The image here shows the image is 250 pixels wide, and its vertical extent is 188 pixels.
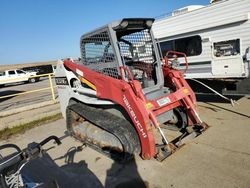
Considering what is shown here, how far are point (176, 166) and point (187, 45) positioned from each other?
5.32 m

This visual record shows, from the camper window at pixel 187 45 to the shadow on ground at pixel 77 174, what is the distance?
16.5ft

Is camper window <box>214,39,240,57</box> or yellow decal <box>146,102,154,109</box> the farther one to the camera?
camper window <box>214,39,240,57</box>

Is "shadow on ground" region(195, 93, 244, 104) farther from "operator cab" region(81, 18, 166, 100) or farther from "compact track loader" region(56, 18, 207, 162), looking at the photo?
"operator cab" region(81, 18, 166, 100)

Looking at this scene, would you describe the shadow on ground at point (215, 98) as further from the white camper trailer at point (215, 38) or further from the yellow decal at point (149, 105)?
the yellow decal at point (149, 105)

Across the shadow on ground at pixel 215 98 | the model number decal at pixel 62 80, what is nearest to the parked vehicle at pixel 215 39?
the shadow on ground at pixel 215 98

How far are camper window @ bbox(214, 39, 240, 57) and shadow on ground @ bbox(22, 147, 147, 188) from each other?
472 centimetres

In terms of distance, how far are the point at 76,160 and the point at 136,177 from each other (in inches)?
54.4

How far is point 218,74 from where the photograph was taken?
7531mm

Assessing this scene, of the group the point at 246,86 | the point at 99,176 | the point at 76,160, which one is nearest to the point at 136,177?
the point at 99,176

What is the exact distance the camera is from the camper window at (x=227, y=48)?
733 cm

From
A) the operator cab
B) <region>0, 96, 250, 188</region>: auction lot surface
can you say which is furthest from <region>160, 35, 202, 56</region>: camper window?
the operator cab

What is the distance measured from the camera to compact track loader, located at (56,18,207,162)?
172 inches

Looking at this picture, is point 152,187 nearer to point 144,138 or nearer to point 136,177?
point 136,177

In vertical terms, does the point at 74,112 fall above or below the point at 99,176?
above
